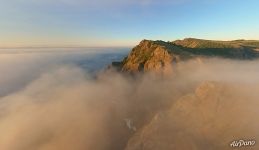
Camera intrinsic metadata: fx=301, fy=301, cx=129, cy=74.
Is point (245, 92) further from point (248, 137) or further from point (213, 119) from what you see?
point (248, 137)

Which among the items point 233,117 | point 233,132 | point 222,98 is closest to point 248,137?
point 233,132

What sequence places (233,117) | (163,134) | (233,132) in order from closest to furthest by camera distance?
(233,132)
(233,117)
(163,134)

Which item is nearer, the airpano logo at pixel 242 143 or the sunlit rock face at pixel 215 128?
the airpano logo at pixel 242 143

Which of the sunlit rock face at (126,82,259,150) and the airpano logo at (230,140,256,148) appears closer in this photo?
the airpano logo at (230,140,256,148)

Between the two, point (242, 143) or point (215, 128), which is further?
point (215, 128)

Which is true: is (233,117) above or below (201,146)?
above

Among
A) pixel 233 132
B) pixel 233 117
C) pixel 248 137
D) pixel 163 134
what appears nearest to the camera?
pixel 248 137

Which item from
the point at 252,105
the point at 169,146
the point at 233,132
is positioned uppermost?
the point at 252,105

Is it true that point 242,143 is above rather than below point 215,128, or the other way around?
below

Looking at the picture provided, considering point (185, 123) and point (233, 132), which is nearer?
point (233, 132)

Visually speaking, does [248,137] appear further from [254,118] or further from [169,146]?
[169,146]
